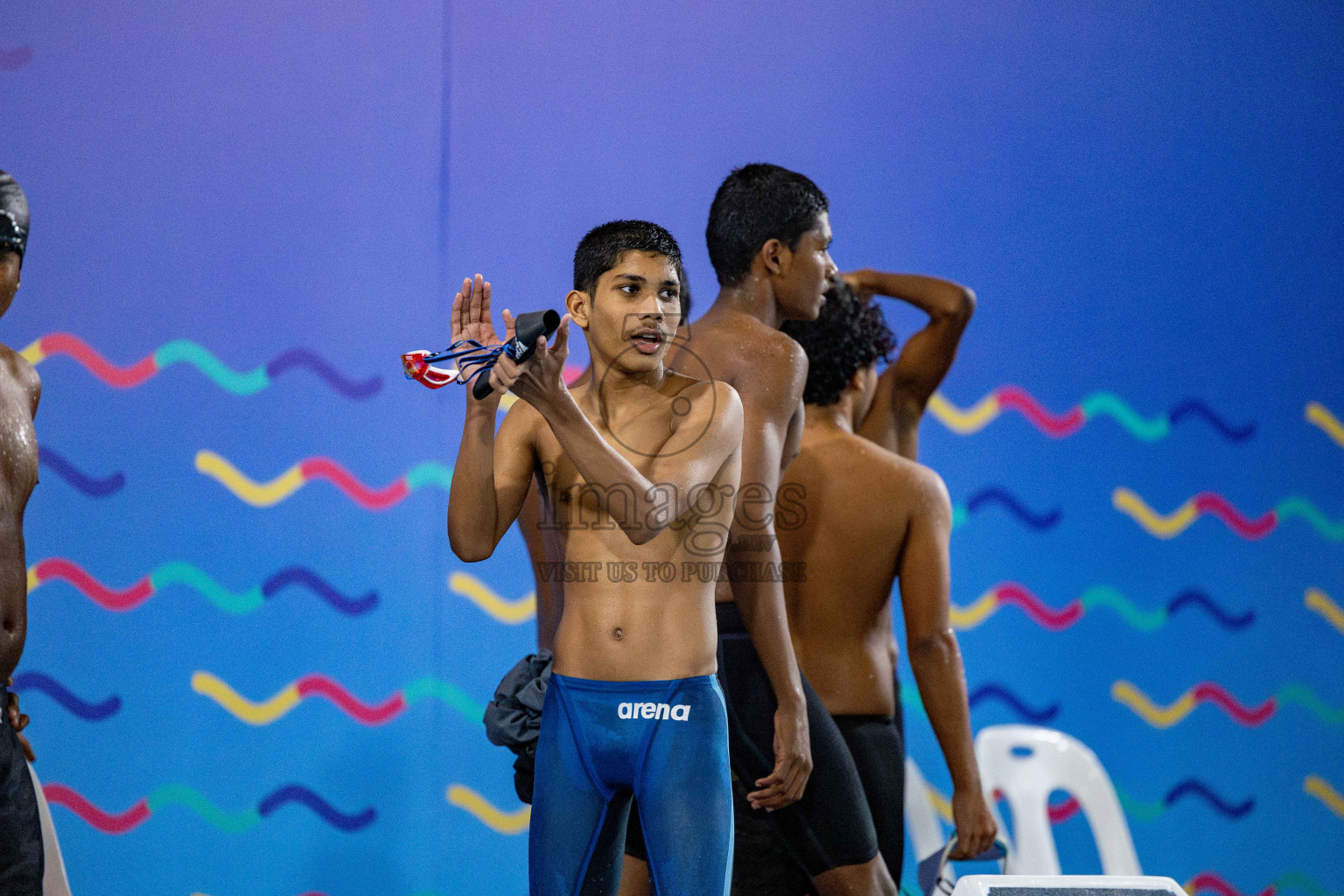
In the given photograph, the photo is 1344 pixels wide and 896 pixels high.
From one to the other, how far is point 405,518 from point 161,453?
70cm

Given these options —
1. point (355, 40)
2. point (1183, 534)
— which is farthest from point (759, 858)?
point (355, 40)

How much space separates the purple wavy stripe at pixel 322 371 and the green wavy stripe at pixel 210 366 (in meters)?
0.04

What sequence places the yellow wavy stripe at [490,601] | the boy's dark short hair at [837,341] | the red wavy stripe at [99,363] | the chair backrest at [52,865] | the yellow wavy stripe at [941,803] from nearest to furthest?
1. the chair backrest at [52,865]
2. the boy's dark short hair at [837,341]
3. the red wavy stripe at [99,363]
4. the yellow wavy stripe at [490,601]
5. the yellow wavy stripe at [941,803]

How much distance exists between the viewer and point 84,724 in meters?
3.12

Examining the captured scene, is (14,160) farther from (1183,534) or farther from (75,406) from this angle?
(1183,534)

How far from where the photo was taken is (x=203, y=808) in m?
3.19

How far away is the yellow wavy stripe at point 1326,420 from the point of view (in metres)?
3.98

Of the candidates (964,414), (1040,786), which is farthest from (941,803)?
(964,414)

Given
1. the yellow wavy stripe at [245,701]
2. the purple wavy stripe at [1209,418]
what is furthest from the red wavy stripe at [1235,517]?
the yellow wavy stripe at [245,701]

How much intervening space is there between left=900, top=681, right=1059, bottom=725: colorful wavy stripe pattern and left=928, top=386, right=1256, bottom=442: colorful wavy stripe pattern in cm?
85

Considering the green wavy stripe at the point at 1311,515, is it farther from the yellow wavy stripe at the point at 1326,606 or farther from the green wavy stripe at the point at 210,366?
the green wavy stripe at the point at 210,366

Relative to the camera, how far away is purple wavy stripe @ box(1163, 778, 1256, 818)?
3824mm

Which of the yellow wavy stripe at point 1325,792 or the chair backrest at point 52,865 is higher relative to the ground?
the chair backrest at point 52,865

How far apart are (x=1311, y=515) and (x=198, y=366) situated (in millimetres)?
3728
